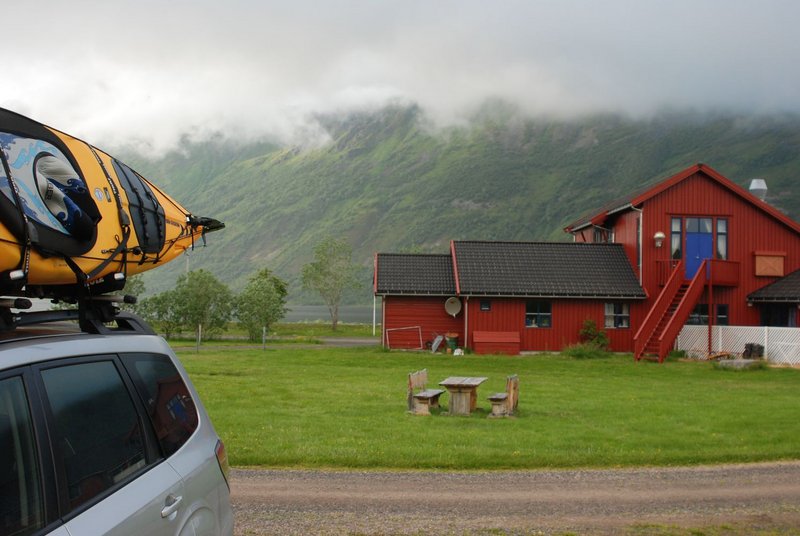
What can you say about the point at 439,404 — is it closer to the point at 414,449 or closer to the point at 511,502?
the point at 414,449

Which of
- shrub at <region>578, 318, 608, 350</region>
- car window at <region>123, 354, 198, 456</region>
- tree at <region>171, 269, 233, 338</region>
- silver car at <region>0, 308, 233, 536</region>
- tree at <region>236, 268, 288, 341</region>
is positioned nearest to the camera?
silver car at <region>0, 308, 233, 536</region>

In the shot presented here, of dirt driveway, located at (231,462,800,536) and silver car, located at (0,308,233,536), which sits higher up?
silver car, located at (0,308,233,536)

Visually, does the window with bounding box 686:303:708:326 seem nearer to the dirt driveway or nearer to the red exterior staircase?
the red exterior staircase

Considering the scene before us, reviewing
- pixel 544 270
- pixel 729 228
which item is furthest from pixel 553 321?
pixel 729 228

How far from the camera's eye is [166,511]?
12.9ft

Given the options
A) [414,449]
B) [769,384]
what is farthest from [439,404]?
[769,384]

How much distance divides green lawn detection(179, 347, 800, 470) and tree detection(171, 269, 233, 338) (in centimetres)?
1931

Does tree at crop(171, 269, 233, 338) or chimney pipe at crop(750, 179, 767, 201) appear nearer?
chimney pipe at crop(750, 179, 767, 201)

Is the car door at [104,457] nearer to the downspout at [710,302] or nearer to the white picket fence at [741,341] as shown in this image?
the white picket fence at [741,341]

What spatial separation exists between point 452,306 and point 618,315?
7638 millimetres

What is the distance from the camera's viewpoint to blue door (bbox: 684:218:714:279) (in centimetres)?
3666

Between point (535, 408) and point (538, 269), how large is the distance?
21.2 m

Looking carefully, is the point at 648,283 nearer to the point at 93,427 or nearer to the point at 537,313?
the point at 537,313

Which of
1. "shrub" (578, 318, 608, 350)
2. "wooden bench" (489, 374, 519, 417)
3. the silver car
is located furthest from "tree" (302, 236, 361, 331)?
the silver car
